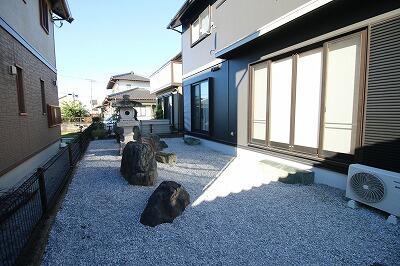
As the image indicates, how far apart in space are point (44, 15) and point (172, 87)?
7.53 meters

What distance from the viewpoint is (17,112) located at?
19.3ft

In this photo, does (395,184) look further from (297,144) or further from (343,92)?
(297,144)

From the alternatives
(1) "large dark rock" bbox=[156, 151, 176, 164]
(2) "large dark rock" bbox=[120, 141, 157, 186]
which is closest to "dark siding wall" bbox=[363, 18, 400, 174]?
(2) "large dark rock" bbox=[120, 141, 157, 186]

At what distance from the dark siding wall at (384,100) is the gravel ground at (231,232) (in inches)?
36.4

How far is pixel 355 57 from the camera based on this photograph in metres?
4.18

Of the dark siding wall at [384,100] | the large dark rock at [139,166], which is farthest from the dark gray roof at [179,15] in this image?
the dark siding wall at [384,100]

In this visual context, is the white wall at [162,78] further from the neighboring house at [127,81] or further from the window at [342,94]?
the neighboring house at [127,81]

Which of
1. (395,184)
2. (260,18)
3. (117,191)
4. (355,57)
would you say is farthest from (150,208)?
(260,18)

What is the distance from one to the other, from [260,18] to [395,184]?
183 inches

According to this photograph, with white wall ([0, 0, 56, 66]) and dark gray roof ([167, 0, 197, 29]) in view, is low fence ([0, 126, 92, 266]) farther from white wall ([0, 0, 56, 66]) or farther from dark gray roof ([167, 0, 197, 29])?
dark gray roof ([167, 0, 197, 29])

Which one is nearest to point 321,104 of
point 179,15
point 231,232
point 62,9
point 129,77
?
point 231,232

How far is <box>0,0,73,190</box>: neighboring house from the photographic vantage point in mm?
5184

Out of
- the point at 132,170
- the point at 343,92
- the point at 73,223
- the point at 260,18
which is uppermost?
the point at 260,18

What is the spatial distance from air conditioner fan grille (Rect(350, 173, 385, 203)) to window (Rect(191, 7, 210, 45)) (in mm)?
7836
